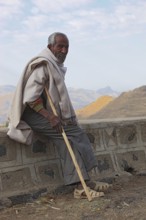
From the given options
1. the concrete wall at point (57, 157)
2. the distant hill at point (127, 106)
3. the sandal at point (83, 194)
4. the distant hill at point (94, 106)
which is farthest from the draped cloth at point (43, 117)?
the distant hill at point (94, 106)

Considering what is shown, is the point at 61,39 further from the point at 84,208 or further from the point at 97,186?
the point at 84,208

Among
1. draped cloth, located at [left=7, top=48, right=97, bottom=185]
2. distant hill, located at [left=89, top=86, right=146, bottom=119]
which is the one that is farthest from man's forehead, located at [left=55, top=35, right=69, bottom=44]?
distant hill, located at [left=89, top=86, right=146, bottom=119]

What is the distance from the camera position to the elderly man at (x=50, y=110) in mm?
4266

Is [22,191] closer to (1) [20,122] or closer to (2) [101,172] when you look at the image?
(1) [20,122]

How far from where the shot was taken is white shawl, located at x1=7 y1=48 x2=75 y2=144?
4.26m

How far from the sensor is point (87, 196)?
4.21m

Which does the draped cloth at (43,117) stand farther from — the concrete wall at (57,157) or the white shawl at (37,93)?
the concrete wall at (57,157)

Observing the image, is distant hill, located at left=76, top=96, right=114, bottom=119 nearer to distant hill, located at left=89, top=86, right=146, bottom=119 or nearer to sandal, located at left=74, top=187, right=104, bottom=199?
distant hill, located at left=89, top=86, right=146, bottom=119

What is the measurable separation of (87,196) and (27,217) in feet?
2.18

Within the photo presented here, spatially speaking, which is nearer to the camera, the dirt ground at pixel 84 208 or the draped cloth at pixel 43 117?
the dirt ground at pixel 84 208

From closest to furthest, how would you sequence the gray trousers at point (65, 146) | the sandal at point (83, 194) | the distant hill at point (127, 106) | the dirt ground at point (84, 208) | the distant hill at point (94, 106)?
the dirt ground at point (84, 208) → the sandal at point (83, 194) → the gray trousers at point (65, 146) → the distant hill at point (127, 106) → the distant hill at point (94, 106)

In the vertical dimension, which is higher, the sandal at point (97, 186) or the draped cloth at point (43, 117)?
the draped cloth at point (43, 117)

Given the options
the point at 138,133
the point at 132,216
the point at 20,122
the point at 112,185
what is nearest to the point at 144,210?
the point at 132,216

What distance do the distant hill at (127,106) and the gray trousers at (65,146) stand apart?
13602mm
